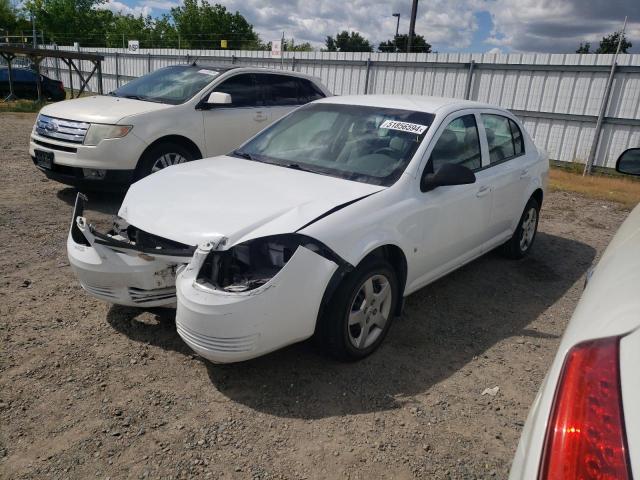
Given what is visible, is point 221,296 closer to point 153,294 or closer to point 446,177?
point 153,294

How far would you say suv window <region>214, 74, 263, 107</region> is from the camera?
7163 mm

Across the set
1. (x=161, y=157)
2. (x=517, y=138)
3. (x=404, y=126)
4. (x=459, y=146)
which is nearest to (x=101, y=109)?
(x=161, y=157)

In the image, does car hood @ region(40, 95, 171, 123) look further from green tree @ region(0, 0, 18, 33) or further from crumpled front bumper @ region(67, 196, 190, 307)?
green tree @ region(0, 0, 18, 33)

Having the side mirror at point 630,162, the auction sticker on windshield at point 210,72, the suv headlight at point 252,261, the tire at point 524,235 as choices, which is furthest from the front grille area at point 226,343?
the auction sticker on windshield at point 210,72

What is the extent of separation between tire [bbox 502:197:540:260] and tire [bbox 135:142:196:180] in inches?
160

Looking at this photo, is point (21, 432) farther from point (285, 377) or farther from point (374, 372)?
point (374, 372)

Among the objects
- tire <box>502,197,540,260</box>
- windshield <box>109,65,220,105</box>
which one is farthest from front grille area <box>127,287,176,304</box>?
windshield <box>109,65,220,105</box>

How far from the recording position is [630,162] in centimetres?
349

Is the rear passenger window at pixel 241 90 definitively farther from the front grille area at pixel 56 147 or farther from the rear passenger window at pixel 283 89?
the front grille area at pixel 56 147

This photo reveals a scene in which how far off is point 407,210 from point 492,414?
4.51ft

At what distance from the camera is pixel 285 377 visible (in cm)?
323

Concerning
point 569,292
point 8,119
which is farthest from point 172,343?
point 8,119

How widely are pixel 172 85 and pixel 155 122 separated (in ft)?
3.53

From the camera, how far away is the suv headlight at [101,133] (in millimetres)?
6031
